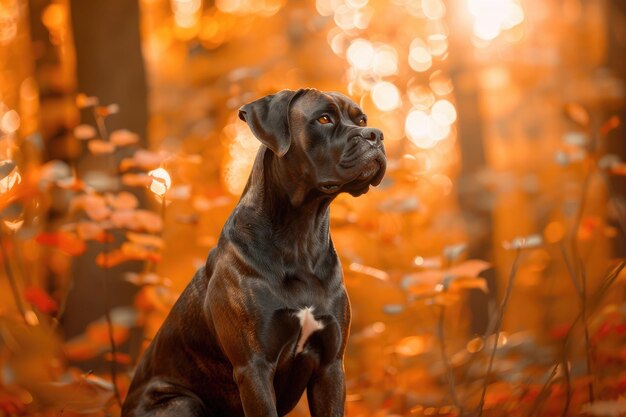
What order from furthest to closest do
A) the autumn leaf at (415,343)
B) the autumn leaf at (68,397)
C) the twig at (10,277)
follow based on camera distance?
the autumn leaf at (415,343), the twig at (10,277), the autumn leaf at (68,397)

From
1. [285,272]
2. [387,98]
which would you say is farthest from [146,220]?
[387,98]

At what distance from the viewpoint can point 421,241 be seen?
11.4 metres

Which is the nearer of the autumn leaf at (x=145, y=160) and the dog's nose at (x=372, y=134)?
the dog's nose at (x=372, y=134)

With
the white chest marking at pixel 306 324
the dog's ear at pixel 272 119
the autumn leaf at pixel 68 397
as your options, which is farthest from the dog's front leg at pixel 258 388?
the autumn leaf at pixel 68 397

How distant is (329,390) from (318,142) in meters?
1.13

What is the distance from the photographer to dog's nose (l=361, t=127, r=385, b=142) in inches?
130

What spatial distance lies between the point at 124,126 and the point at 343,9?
20.4 ft

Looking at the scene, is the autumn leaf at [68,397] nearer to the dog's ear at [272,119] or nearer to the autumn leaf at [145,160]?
the autumn leaf at [145,160]

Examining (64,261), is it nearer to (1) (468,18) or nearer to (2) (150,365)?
(2) (150,365)

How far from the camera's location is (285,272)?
327 centimetres

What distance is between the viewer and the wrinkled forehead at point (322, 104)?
3.41 meters

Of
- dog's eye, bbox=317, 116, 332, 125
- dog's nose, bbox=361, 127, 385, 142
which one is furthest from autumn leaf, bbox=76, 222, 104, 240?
dog's nose, bbox=361, 127, 385, 142

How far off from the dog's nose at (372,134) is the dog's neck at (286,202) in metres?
0.34

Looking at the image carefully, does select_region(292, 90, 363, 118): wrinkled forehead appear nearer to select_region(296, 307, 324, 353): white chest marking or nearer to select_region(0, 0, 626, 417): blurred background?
select_region(296, 307, 324, 353): white chest marking
